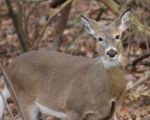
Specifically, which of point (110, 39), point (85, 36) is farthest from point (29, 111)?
point (85, 36)

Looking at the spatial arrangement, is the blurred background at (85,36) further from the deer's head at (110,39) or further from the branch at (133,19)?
the deer's head at (110,39)

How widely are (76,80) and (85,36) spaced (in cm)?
523

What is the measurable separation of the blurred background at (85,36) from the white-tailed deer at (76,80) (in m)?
1.17

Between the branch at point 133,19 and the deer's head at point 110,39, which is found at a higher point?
the deer's head at point 110,39

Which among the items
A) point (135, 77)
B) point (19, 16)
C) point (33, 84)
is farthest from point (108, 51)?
point (19, 16)

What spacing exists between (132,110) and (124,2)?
5.33 feet

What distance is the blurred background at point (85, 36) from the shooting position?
32.2 ft

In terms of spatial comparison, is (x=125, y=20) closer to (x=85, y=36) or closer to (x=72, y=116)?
(x=72, y=116)

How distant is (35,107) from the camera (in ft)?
28.7

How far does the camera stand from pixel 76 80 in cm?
825

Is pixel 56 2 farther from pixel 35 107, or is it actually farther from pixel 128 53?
pixel 35 107

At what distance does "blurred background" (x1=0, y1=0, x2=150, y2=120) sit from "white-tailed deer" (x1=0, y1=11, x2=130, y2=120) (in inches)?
46.1

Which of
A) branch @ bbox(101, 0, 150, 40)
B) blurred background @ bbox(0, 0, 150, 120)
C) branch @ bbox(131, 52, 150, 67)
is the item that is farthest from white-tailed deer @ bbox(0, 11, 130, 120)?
branch @ bbox(131, 52, 150, 67)

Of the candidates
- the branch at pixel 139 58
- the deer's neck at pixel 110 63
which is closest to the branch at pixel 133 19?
the branch at pixel 139 58
